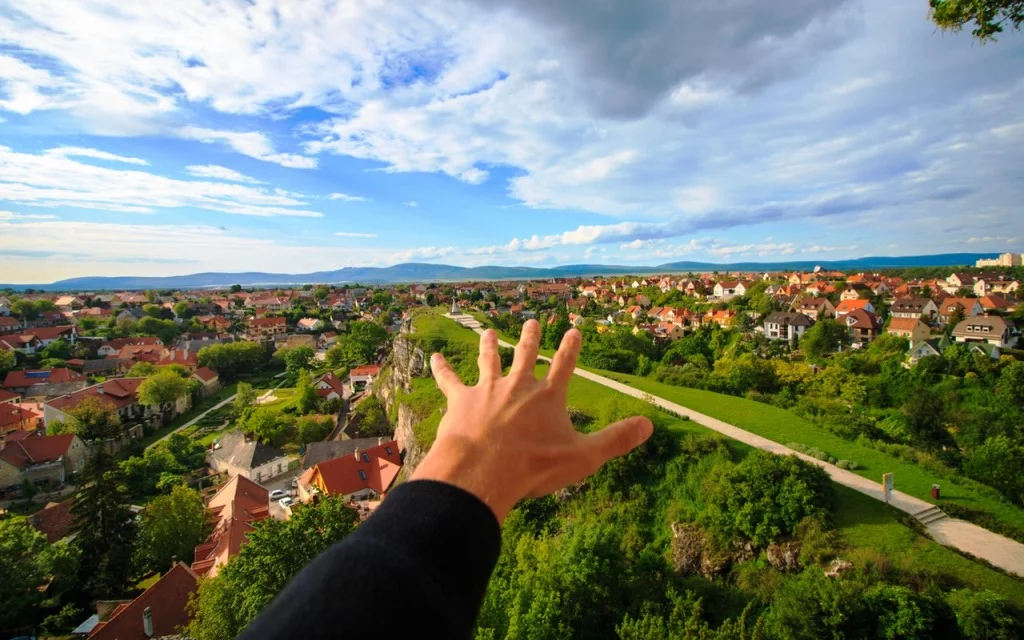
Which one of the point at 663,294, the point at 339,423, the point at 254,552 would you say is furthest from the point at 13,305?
the point at 663,294

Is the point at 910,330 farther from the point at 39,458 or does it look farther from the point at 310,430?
the point at 39,458

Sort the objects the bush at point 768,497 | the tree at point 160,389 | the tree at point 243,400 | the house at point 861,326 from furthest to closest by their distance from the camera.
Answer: the house at point 861,326 → the tree at point 243,400 → the tree at point 160,389 → the bush at point 768,497

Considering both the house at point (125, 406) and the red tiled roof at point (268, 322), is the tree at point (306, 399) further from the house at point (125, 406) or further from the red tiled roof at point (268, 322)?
the red tiled roof at point (268, 322)

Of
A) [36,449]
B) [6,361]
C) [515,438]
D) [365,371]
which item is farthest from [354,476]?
[6,361]

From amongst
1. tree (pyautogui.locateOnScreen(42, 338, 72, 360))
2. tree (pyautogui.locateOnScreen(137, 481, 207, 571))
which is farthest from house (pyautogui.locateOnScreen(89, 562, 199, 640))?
tree (pyautogui.locateOnScreen(42, 338, 72, 360))

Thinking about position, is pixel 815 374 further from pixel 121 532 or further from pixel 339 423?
pixel 121 532

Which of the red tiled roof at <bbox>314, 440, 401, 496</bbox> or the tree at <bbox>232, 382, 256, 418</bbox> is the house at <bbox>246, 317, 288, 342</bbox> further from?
the red tiled roof at <bbox>314, 440, 401, 496</bbox>

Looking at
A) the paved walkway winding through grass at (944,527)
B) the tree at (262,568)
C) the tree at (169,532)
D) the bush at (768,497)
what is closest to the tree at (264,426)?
the tree at (169,532)
